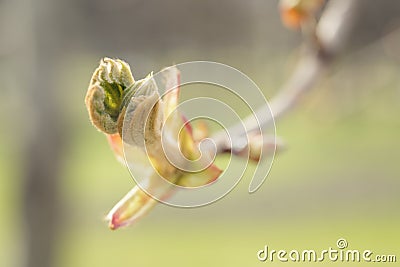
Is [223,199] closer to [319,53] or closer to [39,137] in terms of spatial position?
[39,137]

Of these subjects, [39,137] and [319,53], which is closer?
[319,53]

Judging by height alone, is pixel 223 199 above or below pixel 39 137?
above

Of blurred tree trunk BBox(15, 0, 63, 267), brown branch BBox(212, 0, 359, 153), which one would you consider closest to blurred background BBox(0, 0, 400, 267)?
blurred tree trunk BBox(15, 0, 63, 267)

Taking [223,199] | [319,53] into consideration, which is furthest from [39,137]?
[223,199]

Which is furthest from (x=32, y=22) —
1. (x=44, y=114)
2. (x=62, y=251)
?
(x=62, y=251)

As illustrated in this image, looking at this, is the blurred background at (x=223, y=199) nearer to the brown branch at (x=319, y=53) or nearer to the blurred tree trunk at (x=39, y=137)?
the blurred tree trunk at (x=39, y=137)

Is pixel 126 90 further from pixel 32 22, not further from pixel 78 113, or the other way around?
pixel 78 113

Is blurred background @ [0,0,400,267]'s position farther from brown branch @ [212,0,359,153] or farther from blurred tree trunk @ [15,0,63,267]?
brown branch @ [212,0,359,153]

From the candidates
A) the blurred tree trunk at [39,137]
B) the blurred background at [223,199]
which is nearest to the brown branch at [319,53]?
the blurred background at [223,199]
